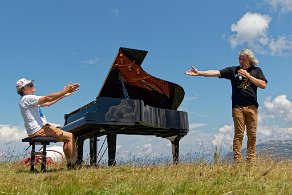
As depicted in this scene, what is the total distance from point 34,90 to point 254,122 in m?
4.78

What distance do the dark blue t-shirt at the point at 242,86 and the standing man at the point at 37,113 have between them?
11.1ft

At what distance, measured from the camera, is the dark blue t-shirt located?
→ 9.64 m

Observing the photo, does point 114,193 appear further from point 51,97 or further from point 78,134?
point 78,134

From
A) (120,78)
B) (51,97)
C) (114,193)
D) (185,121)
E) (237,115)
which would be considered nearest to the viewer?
(114,193)

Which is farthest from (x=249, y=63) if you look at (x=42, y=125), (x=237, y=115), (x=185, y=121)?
(x=42, y=125)

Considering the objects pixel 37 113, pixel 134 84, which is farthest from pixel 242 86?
pixel 37 113

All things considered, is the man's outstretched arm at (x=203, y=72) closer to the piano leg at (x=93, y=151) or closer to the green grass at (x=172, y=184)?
the green grass at (x=172, y=184)

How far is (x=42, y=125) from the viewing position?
9438mm

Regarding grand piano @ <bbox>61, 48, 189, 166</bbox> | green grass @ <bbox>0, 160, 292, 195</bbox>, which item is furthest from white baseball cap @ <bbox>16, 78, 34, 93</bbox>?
green grass @ <bbox>0, 160, 292, 195</bbox>

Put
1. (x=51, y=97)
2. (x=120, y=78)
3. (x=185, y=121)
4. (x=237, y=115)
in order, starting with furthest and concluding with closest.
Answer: (x=185, y=121), (x=120, y=78), (x=237, y=115), (x=51, y=97)

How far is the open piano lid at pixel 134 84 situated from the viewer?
1082cm

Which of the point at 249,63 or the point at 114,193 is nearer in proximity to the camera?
the point at 114,193

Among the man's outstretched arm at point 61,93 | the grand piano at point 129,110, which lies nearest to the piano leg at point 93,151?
the grand piano at point 129,110

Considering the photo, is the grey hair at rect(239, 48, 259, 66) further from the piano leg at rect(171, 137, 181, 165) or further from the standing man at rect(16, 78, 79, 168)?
the standing man at rect(16, 78, 79, 168)
